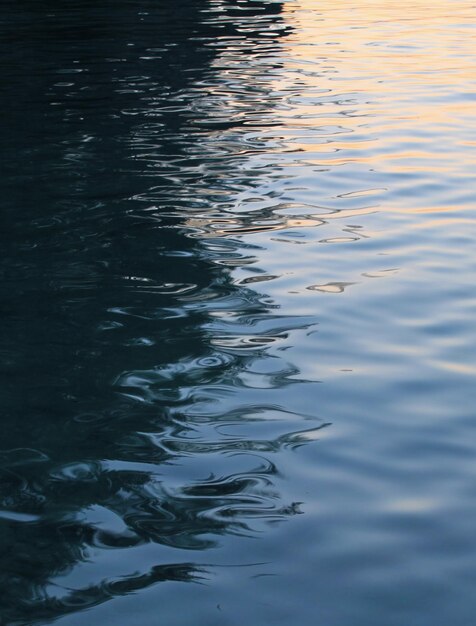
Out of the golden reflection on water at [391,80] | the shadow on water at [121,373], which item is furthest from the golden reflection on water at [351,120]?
the shadow on water at [121,373]

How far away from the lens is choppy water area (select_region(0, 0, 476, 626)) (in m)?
3.89

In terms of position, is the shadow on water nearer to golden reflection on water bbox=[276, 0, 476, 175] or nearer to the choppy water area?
the choppy water area

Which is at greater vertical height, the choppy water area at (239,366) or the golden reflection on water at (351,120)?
the choppy water area at (239,366)

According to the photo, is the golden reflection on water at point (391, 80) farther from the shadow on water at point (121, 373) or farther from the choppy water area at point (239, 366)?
the shadow on water at point (121, 373)

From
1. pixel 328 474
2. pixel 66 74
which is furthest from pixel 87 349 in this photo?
pixel 66 74

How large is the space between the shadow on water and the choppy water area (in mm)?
16

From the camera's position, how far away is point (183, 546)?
409cm

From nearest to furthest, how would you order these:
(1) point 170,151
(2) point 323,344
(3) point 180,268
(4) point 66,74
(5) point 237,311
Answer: (2) point 323,344, (5) point 237,311, (3) point 180,268, (1) point 170,151, (4) point 66,74

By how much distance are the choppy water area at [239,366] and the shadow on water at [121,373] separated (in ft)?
0.05

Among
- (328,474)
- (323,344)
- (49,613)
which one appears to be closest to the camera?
(49,613)

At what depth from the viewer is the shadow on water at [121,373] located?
13.6ft

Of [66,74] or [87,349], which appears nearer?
[87,349]

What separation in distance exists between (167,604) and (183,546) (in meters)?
0.42

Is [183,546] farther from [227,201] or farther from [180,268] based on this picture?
[227,201]
